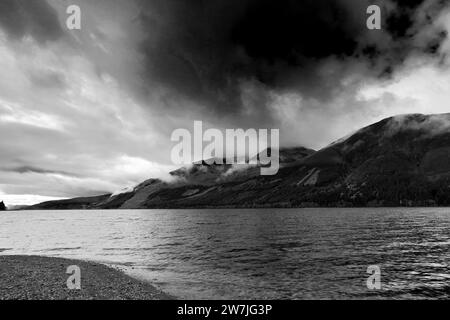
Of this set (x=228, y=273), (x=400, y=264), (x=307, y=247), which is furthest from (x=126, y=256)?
(x=400, y=264)

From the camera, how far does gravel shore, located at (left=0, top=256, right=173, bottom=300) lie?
26562 millimetres

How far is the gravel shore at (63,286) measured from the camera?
26562 millimetres

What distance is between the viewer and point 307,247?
64000 mm

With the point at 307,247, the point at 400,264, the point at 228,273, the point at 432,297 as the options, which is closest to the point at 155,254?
the point at 228,273

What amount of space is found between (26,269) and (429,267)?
5021 cm

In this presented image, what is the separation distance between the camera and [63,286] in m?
30.2

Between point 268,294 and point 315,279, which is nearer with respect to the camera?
point 268,294
